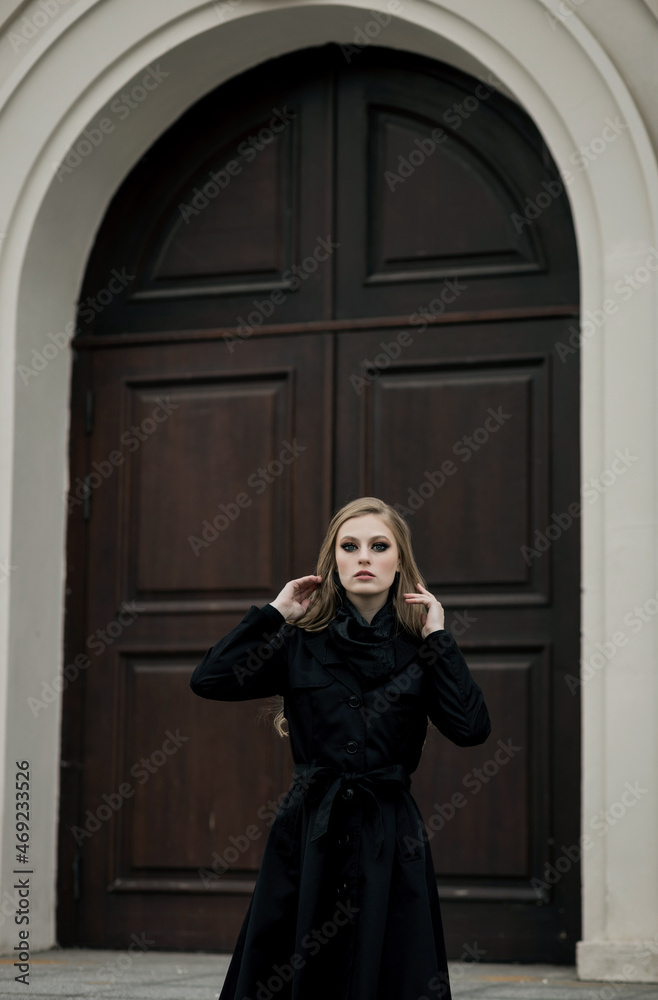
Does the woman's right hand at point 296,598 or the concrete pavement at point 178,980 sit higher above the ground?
the woman's right hand at point 296,598

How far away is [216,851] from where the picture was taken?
6.28 m

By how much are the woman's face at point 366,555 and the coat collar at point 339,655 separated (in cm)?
14

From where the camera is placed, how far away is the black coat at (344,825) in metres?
3.53

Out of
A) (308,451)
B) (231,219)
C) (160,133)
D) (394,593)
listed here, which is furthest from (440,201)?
(394,593)

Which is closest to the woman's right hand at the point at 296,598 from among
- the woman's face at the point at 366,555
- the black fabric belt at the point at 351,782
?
the woman's face at the point at 366,555

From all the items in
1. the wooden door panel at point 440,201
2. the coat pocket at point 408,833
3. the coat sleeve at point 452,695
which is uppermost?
the wooden door panel at point 440,201

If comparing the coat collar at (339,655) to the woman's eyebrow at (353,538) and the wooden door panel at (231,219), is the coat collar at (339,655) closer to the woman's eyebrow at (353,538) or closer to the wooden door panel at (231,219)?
the woman's eyebrow at (353,538)

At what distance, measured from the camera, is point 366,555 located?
3779mm

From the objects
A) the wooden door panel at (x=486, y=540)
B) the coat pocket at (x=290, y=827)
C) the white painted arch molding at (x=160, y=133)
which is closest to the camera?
the coat pocket at (x=290, y=827)

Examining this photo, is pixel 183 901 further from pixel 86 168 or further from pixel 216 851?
pixel 86 168

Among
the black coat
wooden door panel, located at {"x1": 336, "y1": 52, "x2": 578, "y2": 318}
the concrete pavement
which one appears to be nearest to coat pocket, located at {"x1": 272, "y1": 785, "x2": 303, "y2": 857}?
the black coat

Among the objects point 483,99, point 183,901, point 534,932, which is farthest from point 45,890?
point 483,99

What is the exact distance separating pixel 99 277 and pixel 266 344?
→ 39.4 inches

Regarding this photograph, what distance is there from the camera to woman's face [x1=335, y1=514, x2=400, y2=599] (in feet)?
12.4
